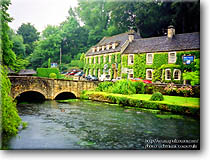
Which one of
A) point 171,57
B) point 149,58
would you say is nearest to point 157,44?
point 149,58

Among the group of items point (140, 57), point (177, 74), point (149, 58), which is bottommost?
point (177, 74)

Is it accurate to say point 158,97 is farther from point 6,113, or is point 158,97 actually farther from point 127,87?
point 6,113

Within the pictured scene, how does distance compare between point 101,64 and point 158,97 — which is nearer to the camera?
point 158,97

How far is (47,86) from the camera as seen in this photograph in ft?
Answer: 60.7

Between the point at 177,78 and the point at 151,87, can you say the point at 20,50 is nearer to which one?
the point at 151,87

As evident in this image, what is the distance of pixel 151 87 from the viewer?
17.0 meters

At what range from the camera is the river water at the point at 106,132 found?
23.8 ft

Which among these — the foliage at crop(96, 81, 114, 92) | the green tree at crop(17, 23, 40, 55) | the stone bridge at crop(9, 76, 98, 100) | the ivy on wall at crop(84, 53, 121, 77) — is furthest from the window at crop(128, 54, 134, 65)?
the green tree at crop(17, 23, 40, 55)

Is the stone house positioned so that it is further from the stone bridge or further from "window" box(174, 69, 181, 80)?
the stone bridge

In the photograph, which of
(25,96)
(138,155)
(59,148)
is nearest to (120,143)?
(138,155)

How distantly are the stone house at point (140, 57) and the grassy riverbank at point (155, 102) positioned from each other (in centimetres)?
245

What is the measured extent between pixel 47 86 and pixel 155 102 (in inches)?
371

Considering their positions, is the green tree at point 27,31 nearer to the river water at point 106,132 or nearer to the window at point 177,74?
the river water at point 106,132

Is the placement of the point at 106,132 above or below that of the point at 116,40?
below
